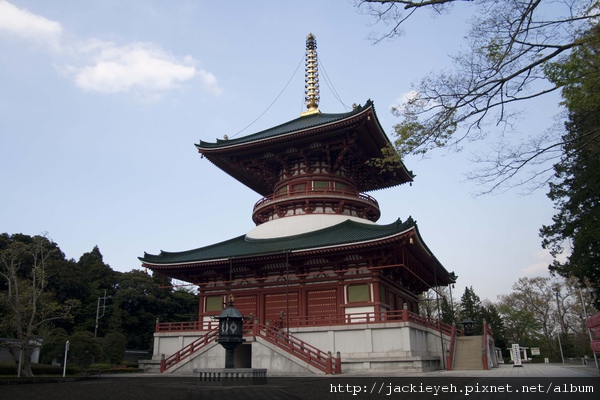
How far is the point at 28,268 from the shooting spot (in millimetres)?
55438

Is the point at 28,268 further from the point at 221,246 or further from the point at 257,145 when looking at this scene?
the point at 257,145

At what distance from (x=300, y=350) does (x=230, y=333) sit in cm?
422

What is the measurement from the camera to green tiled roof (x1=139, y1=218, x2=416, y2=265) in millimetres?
24925

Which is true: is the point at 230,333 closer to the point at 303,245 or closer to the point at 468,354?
the point at 303,245

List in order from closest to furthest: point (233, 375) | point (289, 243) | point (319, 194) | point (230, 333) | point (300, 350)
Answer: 1. point (233, 375)
2. point (230, 333)
3. point (300, 350)
4. point (289, 243)
5. point (319, 194)

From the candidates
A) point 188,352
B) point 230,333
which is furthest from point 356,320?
point 188,352

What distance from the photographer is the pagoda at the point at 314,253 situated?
24.9 m

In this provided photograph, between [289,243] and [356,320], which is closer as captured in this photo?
[356,320]

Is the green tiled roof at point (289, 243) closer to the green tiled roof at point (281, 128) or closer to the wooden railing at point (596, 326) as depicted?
the green tiled roof at point (281, 128)

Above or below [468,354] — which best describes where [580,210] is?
above

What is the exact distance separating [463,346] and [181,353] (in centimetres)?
1722

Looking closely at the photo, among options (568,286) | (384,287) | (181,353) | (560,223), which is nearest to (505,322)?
(568,286)

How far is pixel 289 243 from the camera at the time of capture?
28.2 meters

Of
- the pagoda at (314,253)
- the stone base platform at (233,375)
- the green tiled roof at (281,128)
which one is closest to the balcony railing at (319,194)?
the pagoda at (314,253)
